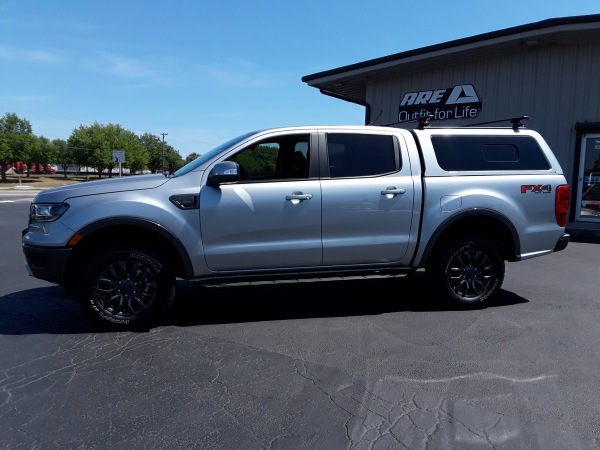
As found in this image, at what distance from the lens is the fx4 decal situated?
16.8 ft

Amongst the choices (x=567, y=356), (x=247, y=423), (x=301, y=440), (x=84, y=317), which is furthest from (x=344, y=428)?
(x=84, y=317)

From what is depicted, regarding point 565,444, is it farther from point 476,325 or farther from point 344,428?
point 476,325

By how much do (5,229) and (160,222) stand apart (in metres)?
10.4

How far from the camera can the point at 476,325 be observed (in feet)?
15.2

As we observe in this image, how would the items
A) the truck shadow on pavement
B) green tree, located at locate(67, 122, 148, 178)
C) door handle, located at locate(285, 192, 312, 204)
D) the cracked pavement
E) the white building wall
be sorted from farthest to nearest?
green tree, located at locate(67, 122, 148, 178) → the white building wall → the truck shadow on pavement → door handle, located at locate(285, 192, 312, 204) → the cracked pavement

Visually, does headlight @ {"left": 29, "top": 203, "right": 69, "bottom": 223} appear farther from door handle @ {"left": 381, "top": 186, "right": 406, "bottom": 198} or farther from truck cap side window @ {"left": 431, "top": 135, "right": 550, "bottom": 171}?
truck cap side window @ {"left": 431, "top": 135, "right": 550, "bottom": 171}

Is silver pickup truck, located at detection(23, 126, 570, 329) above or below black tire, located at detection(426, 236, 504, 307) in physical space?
above

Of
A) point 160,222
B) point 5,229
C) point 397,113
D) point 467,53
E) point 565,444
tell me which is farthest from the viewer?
point 397,113

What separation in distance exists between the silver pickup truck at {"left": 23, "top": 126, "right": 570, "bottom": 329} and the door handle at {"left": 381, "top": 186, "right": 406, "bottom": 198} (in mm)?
21

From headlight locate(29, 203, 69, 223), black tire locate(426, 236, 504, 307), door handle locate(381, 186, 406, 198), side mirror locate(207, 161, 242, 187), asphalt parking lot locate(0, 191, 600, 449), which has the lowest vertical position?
asphalt parking lot locate(0, 191, 600, 449)

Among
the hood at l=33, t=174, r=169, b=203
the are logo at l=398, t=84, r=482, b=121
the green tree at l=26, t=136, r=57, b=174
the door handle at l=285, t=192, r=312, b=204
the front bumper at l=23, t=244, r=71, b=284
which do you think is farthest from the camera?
the green tree at l=26, t=136, r=57, b=174

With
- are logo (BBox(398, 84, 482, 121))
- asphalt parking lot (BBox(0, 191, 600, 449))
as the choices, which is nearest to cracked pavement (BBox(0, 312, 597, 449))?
asphalt parking lot (BBox(0, 191, 600, 449))

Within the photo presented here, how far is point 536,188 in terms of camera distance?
5148mm

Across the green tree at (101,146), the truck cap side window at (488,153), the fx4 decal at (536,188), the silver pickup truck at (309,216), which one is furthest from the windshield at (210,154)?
the green tree at (101,146)
